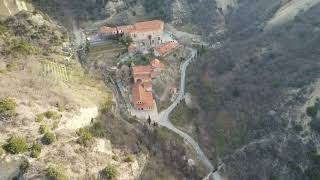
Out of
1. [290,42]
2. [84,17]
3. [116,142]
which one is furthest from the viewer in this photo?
[84,17]

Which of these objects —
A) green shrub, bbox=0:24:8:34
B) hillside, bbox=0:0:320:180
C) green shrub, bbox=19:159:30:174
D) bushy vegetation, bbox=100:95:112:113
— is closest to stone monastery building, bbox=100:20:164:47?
hillside, bbox=0:0:320:180

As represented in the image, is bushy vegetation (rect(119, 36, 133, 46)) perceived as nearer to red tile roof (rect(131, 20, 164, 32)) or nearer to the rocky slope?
red tile roof (rect(131, 20, 164, 32))

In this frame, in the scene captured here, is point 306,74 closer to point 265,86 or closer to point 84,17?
point 265,86

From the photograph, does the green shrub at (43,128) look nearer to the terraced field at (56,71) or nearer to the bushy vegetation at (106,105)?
the bushy vegetation at (106,105)

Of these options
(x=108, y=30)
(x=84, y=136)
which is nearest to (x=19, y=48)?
(x=84, y=136)

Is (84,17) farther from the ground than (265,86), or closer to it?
farther from the ground

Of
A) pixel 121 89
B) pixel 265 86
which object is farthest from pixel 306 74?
pixel 121 89
